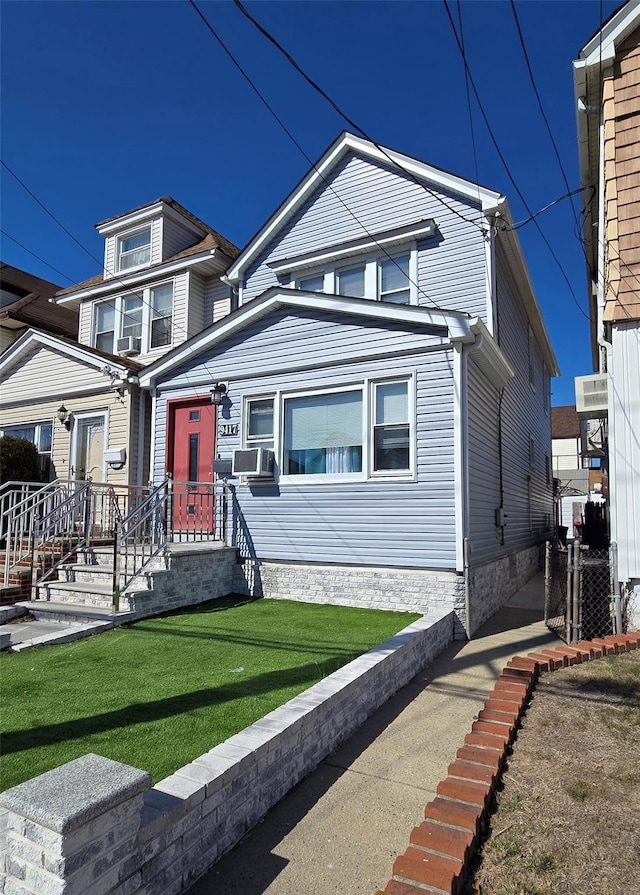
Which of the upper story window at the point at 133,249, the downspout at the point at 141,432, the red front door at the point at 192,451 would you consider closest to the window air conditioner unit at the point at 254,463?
the red front door at the point at 192,451

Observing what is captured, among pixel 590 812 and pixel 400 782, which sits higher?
pixel 590 812

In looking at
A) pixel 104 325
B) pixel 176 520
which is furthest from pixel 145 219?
pixel 176 520

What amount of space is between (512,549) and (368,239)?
21.7ft

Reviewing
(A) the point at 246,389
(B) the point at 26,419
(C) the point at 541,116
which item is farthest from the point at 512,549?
(B) the point at 26,419

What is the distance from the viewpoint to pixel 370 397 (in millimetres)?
8000

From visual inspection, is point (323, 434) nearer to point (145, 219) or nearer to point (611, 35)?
point (611, 35)

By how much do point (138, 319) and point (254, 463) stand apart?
757 centimetres

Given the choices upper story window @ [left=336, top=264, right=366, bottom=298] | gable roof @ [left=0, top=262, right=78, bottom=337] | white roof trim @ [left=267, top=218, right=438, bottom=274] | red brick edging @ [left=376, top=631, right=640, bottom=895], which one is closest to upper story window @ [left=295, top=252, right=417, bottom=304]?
upper story window @ [left=336, top=264, right=366, bottom=298]

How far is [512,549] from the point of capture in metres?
10.7

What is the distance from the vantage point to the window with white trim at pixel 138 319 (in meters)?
13.8

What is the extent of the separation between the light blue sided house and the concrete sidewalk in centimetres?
257

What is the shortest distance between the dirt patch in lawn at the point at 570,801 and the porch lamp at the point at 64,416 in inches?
441

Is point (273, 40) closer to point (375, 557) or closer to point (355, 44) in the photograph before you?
point (355, 44)

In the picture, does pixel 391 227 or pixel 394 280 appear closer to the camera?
pixel 394 280
